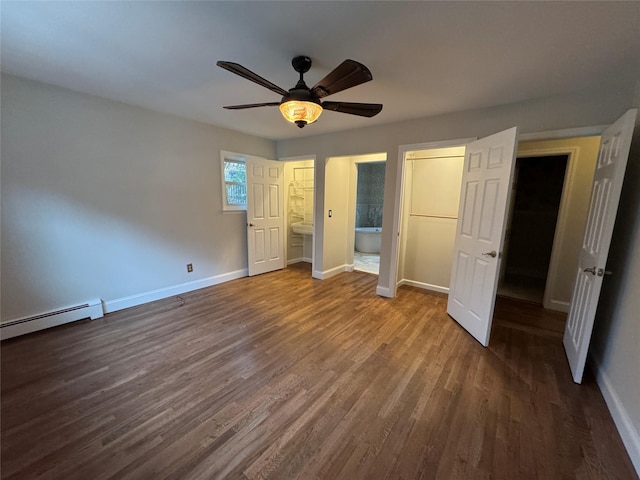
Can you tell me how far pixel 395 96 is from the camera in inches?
100

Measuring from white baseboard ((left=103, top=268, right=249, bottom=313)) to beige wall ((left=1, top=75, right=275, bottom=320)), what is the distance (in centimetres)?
4

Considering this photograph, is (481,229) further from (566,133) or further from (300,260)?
(300,260)

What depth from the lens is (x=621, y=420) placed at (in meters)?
1.58

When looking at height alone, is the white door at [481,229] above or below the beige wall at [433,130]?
below

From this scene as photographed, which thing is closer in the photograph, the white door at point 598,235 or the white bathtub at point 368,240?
the white door at point 598,235

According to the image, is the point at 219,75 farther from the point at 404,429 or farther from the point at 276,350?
the point at 404,429

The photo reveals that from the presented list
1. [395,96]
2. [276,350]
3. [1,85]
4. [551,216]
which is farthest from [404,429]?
[551,216]

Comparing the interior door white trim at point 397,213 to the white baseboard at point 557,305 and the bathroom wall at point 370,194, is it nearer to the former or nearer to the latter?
the white baseboard at point 557,305

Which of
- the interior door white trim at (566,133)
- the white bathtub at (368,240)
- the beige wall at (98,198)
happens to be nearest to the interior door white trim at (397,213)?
the interior door white trim at (566,133)

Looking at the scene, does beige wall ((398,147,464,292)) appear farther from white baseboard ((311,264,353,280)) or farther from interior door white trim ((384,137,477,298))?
white baseboard ((311,264,353,280))

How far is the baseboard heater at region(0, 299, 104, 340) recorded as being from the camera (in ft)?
8.00

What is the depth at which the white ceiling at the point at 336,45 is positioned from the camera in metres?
1.42

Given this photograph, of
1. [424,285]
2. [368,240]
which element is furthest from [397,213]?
[368,240]

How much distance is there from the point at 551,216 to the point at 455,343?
388 centimetres
